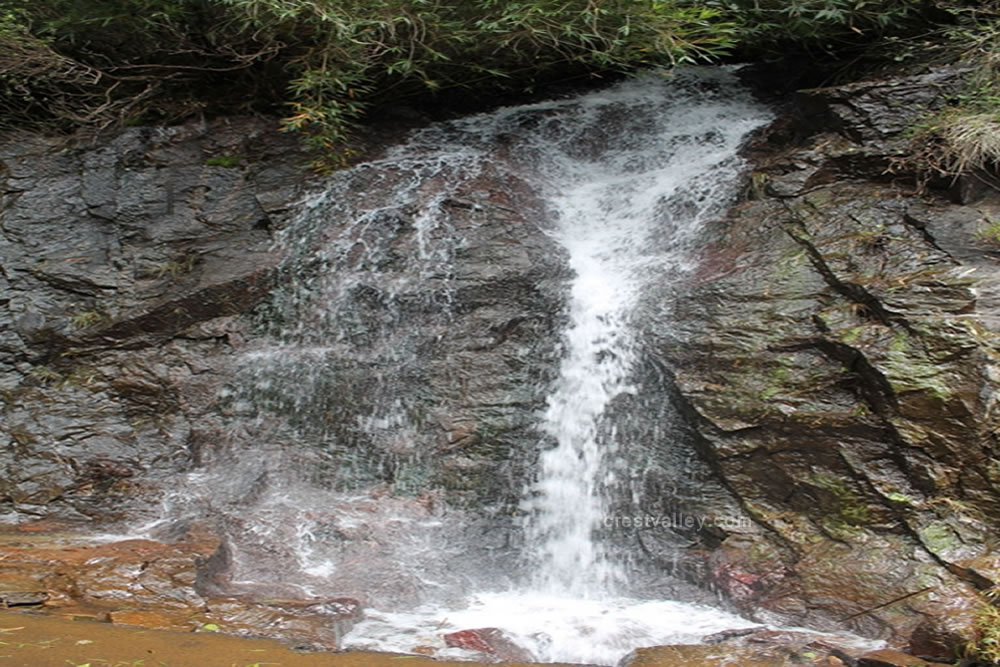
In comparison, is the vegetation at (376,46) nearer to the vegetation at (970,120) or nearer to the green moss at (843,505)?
the vegetation at (970,120)

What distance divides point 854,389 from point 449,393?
274 cm

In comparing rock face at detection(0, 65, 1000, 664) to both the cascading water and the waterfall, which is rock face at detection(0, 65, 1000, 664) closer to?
the cascading water

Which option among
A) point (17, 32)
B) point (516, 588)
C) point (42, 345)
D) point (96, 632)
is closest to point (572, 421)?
point (516, 588)

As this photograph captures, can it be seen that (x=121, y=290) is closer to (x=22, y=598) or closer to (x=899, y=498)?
(x=22, y=598)

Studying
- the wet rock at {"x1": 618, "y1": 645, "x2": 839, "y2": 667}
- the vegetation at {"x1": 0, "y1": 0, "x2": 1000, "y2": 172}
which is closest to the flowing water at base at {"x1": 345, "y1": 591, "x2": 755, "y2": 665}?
the wet rock at {"x1": 618, "y1": 645, "x2": 839, "y2": 667}

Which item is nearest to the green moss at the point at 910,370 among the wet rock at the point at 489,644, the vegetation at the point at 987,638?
the vegetation at the point at 987,638

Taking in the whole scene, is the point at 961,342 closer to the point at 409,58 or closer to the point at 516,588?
the point at 516,588

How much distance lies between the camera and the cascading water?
15.6 feet

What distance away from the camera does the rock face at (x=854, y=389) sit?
428 cm

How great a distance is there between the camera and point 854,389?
477 centimetres

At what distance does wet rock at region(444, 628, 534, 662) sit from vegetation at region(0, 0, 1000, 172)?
421 centimetres

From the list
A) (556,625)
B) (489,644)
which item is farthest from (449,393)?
(489,644)

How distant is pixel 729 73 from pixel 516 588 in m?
5.74

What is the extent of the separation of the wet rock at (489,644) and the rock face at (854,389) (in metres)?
1.38
